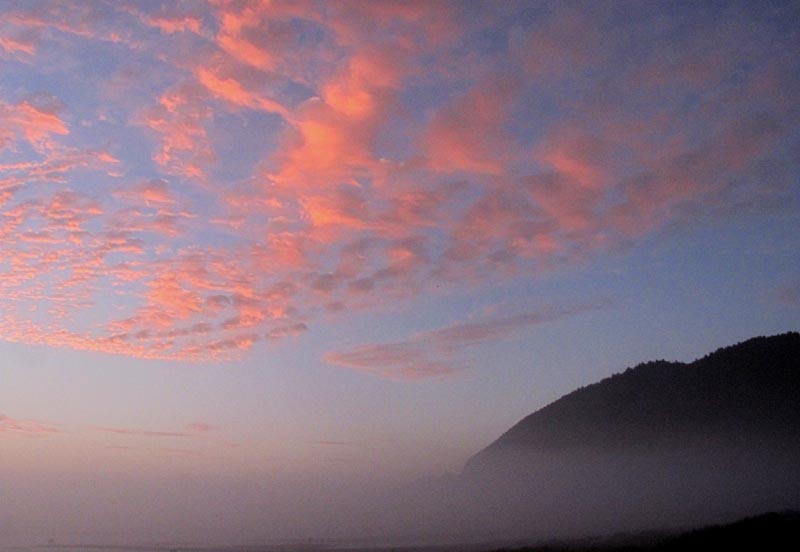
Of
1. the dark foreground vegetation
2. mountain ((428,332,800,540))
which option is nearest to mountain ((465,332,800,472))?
mountain ((428,332,800,540))

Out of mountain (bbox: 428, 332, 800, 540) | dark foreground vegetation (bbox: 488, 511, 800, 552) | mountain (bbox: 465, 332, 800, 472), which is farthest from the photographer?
mountain (bbox: 465, 332, 800, 472)

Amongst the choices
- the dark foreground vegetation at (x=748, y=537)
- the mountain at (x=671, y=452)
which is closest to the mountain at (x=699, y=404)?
the mountain at (x=671, y=452)

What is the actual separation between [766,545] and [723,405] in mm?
115549

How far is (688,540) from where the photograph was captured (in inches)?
1935

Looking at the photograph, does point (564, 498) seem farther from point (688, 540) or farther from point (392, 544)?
point (688, 540)

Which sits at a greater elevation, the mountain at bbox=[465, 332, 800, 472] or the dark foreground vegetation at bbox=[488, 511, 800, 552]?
the mountain at bbox=[465, 332, 800, 472]

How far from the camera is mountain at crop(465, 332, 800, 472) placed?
134500 millimetres

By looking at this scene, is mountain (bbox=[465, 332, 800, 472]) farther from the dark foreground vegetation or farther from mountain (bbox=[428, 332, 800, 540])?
the dark foreground vegetation

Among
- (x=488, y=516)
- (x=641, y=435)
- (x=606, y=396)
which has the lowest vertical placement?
(x=488, y=516)

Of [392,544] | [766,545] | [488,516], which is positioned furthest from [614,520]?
[766,545]

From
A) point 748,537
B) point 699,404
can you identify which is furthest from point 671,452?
point 748,537

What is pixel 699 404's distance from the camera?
154 m

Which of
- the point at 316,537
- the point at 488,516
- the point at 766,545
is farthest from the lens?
the point at 488,516

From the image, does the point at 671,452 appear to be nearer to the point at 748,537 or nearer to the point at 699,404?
the point at 699,404
